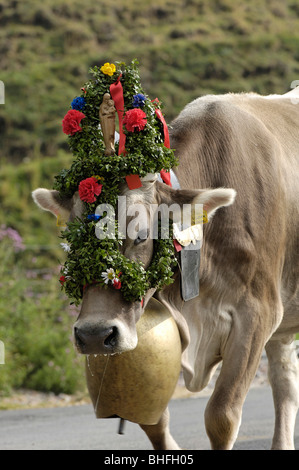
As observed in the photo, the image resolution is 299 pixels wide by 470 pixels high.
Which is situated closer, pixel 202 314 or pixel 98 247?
pixel 98 247

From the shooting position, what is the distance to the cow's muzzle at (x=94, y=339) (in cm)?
418

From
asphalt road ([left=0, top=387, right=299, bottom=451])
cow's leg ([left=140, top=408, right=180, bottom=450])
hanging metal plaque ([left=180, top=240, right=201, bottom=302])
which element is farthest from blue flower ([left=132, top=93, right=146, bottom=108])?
asphalt road ([left=0, top=387, right=299, bottom=451])

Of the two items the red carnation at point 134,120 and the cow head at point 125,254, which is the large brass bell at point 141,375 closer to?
the cow head at point 125,254

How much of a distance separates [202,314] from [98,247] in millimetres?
1082

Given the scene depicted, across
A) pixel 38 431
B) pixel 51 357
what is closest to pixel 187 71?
pixel 51 357

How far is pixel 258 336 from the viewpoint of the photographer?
5113 millimetres

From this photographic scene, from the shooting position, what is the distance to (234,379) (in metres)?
5.03

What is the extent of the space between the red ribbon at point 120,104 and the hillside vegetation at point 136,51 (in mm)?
20199

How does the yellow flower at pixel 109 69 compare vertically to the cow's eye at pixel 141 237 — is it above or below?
above

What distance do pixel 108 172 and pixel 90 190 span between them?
6.4 inches

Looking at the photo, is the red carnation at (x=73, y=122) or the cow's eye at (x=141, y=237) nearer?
the cow's eye at (x=141, y=237)

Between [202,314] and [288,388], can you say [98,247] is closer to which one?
[202,314]

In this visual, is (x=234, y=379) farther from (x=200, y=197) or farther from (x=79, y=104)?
(x=79, y=104)

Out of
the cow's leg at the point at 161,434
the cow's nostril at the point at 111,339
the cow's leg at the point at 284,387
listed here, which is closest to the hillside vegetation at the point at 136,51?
the cow's leg at the point at 284,387
